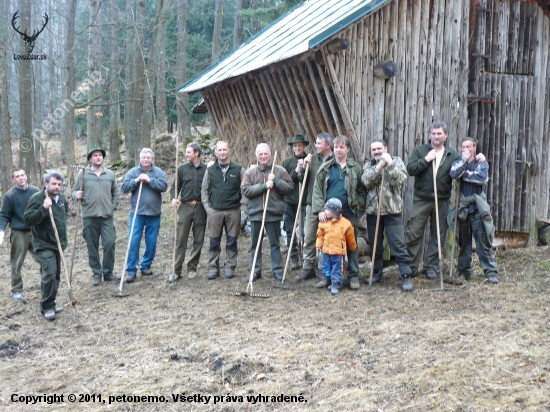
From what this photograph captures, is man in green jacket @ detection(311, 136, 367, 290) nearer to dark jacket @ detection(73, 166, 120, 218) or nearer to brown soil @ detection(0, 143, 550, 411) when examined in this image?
brown soil @ detection(0, 143, 550, 411)

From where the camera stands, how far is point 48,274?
223 inches

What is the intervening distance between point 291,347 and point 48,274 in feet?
9.34

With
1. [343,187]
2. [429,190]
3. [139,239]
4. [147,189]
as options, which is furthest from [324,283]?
[147,189]

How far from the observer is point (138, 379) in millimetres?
4039

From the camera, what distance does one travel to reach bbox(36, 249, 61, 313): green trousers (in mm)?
5645

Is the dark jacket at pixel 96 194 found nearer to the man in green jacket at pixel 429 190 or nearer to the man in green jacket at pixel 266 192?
the man in green jacket at pixel 266 192

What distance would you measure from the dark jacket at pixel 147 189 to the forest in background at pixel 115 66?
1.01 m

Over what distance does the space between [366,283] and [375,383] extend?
2.82 metres

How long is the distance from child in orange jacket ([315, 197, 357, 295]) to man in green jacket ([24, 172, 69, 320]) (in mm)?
2933

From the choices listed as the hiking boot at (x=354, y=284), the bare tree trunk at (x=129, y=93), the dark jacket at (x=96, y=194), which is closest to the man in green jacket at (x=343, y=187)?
the hiking boot at (x=354, y=284)

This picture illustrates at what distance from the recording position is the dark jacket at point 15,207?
6430mm

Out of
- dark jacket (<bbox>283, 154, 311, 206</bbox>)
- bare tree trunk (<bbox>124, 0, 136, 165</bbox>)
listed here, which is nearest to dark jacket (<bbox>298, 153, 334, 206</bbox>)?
dark jacket (<bbox>283, 154, 311, 206</bbox>)

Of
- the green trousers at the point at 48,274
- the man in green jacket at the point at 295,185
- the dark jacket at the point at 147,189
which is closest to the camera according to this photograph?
the green trousers at the point at 48,274

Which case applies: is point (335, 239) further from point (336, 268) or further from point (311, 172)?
point (311, 172)
